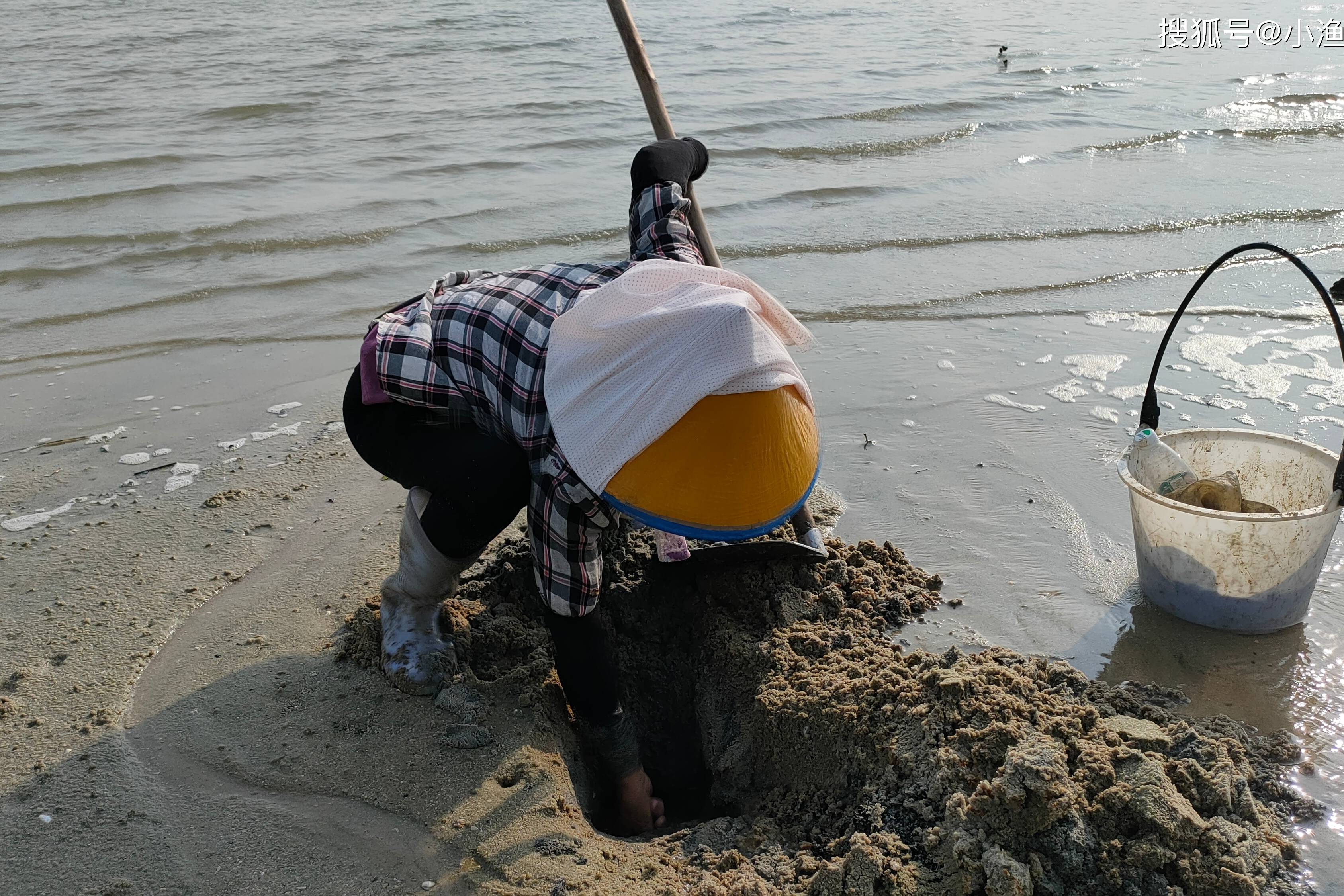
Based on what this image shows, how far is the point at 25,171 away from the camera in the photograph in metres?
7.48

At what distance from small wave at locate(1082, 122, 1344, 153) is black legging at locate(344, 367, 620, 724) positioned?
7296 millimetres

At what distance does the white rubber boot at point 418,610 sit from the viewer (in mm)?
2584

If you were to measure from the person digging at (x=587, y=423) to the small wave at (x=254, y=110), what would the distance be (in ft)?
24.3

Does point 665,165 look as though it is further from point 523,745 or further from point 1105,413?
point 1105,413

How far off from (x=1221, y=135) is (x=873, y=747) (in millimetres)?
8094

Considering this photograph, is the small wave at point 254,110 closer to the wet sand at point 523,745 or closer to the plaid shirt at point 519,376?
the wet sand at point 523,745

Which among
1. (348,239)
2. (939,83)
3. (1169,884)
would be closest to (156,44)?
(348,239)

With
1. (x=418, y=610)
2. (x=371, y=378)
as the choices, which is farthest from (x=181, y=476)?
(x=371, y=378)

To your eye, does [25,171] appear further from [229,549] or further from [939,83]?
[939,83]

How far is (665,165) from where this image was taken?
2.58 metres

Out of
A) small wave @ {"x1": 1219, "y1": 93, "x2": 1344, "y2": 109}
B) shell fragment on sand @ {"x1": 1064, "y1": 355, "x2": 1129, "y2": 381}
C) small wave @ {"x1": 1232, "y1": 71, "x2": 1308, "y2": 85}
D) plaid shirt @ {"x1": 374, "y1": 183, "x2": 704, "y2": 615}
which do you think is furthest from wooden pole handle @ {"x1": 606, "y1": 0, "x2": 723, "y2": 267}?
small wave @ {"x1": 1232, "y1": 71, "x2": 1308, "y2": 85}

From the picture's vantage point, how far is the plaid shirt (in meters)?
2.03

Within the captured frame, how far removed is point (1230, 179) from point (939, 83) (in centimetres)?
367

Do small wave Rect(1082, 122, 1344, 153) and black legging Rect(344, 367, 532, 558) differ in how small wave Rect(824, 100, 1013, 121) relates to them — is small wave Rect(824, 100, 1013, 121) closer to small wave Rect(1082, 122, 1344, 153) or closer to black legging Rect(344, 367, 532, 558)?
small wave Rect(1082, 122, 1344, 153)
